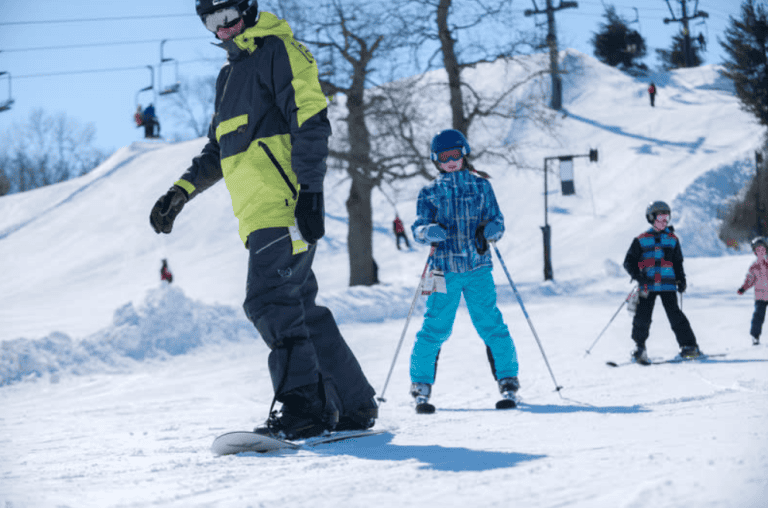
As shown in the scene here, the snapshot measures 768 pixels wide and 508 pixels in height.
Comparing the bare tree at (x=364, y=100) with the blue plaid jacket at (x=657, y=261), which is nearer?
the blue plaid jacket at (x=657, y=261)

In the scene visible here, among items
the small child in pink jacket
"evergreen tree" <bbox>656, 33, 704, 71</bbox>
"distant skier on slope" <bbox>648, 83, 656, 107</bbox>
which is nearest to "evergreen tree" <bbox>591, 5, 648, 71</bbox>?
"evergreen tree" <bbox>656, 33, 704, 71</bbox>

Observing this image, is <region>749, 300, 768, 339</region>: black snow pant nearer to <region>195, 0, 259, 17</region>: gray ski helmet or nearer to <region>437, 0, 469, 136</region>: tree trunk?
<region>195, 0, 259, 17</region>: gray ski helmet

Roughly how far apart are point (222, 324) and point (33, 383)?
112 inches

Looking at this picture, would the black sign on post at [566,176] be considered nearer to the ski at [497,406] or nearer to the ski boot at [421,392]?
the ski boot at [421,392]

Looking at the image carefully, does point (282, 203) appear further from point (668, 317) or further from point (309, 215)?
point (668, 317)

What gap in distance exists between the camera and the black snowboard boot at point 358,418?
320cm

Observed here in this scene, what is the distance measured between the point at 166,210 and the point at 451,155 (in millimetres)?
1916

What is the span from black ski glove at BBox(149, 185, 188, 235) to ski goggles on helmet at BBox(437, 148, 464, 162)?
177cm

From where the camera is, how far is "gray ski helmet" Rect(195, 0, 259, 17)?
3.08m

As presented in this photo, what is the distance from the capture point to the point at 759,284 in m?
7.61

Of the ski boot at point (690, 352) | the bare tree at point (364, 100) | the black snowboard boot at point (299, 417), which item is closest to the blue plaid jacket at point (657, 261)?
the ski boot at point (690, 352)

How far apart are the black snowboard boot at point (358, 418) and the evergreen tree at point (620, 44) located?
168ft

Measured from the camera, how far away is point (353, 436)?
9.73ft

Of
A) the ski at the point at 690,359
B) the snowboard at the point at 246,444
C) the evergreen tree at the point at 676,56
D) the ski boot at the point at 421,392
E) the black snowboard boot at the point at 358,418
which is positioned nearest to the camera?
Result: the snowboard at the point at 246,444
